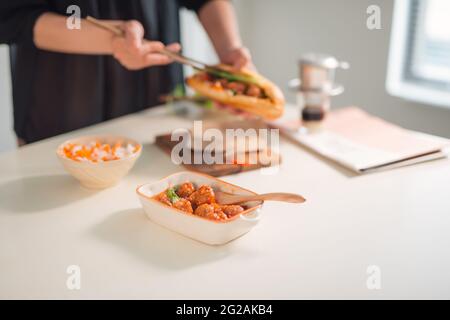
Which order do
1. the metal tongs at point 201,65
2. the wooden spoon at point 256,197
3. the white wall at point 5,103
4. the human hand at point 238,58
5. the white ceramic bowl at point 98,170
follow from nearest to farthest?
the wooden spoon at point 256,197 < the white ceramic bowl at point 98,170 < the metal tongs at point 201,65 < the human hand at point 238,58 < the white wall at point 5,103

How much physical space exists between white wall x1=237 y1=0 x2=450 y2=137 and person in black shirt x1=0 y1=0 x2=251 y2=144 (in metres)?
0.93

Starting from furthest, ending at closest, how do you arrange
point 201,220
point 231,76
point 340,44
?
point 340,44, point 231,76, point 201,220

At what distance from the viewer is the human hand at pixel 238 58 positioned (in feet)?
5.08

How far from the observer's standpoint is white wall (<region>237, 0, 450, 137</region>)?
8.03ft

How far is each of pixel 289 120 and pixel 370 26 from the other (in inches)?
42.2

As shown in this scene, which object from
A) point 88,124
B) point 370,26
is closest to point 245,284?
point 88,124

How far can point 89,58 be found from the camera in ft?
5.42

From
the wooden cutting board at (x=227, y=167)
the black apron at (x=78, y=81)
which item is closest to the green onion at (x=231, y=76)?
the wooden cutting board at (x=227, y=167)

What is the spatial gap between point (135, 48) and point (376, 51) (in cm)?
148

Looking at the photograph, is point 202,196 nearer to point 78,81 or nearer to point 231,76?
point 231,76

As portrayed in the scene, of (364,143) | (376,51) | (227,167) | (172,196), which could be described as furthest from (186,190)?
(376,51)

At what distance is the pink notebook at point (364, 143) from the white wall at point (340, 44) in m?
0.92

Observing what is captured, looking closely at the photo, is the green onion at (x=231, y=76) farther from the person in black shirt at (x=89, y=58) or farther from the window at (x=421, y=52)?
the window at (x=421, y=52)

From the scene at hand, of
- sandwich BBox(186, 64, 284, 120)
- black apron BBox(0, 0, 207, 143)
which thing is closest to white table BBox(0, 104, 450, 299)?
sandwich BBox(186, 64, 284, 120)
